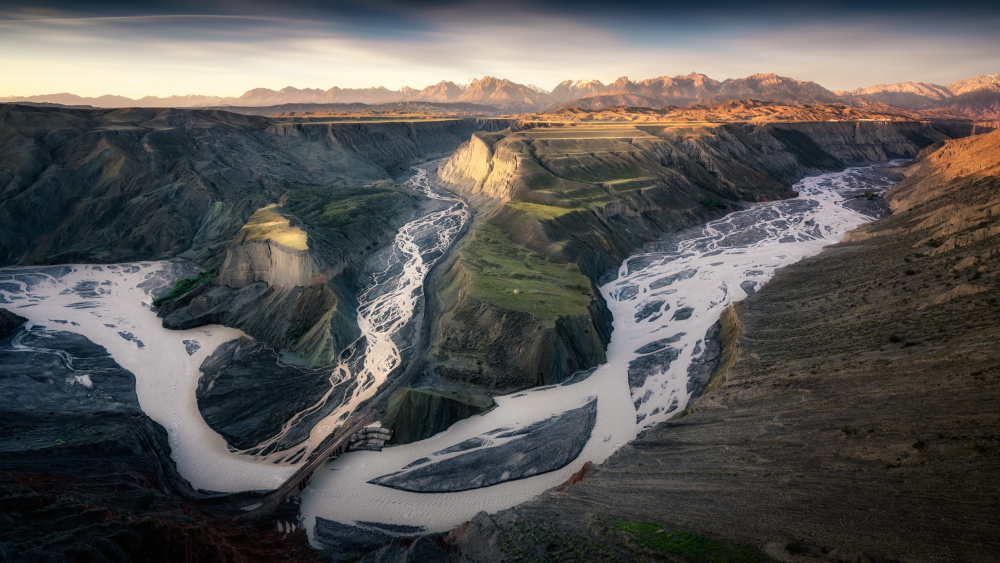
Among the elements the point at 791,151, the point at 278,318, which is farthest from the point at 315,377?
the point at 791,151

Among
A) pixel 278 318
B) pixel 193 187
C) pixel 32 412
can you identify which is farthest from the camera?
pixel 193 187

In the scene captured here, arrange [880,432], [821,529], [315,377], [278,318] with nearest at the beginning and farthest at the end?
[821,529], [880,432], [315,377], [278,318]

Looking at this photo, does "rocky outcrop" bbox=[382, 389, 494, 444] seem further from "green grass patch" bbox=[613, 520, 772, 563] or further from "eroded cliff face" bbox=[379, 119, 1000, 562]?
"green grass patch" bbox=[613, 520, 772, 563]

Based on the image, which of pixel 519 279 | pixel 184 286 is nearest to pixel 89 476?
pixel 519 279

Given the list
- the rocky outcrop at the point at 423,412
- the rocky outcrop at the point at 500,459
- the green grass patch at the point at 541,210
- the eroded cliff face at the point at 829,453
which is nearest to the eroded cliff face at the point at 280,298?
the rocky outcrop at the point at 423,412

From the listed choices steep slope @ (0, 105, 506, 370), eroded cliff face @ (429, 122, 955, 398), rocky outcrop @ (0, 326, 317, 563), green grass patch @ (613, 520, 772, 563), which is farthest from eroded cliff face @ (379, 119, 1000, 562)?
steep slope @ (0, 105, 506, 370)

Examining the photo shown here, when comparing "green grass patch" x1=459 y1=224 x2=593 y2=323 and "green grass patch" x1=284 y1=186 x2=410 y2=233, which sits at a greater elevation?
"green grass patch" x1=284 y1=186 x2=410 y2=233

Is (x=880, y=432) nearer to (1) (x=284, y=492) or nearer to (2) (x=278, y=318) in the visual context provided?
(1) (x=284, y=492)
